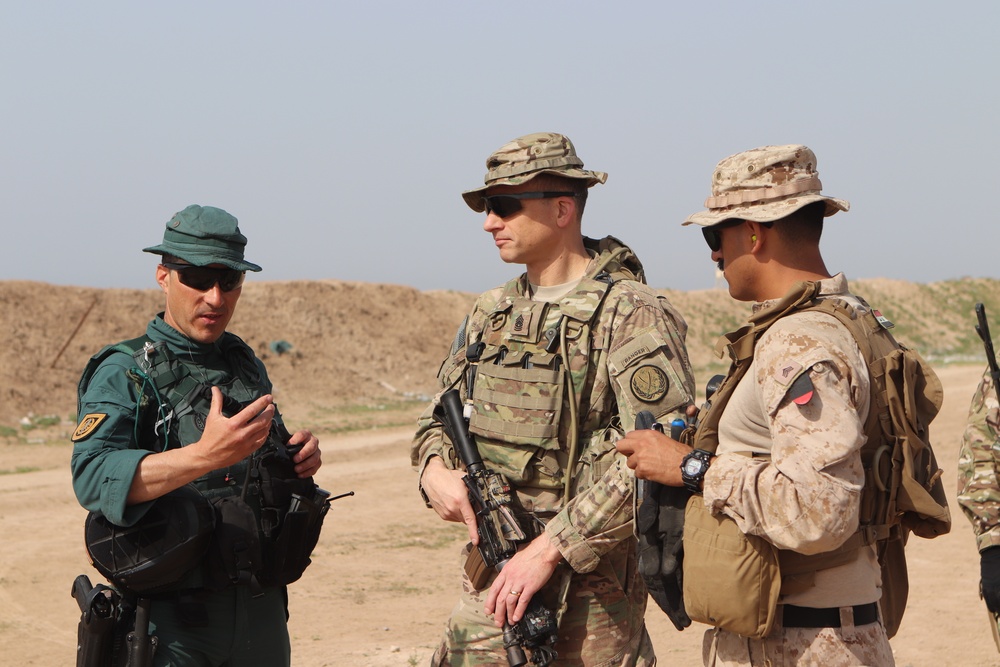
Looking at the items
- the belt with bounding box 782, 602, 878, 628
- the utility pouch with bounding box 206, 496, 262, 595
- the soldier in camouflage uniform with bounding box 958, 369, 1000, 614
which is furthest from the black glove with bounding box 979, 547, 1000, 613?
the utility pouch with bounding box 206, 496, 262, 595

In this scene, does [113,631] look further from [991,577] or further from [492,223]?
[991,577]

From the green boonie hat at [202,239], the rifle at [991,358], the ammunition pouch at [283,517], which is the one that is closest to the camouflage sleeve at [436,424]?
the ammunition pouch at [283,517]

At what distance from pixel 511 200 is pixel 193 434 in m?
1.42

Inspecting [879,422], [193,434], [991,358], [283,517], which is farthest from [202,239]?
[991,358]

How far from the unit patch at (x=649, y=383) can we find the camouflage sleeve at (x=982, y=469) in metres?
1.54

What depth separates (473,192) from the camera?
13.1 feet

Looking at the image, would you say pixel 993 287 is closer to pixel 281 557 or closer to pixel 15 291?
pixel 15 291

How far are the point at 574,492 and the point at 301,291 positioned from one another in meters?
30.3

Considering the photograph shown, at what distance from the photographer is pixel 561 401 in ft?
12.1

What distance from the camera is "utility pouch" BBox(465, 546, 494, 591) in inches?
147

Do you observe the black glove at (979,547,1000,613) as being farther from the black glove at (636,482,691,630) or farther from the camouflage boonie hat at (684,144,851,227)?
the camouflage boonie hat at (684,144,851,227)

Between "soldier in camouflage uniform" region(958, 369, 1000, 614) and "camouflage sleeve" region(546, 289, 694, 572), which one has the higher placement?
"camouflage sleeve" region(546, 289, 694, 572)

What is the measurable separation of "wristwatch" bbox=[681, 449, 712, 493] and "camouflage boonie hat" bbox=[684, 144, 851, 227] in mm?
656

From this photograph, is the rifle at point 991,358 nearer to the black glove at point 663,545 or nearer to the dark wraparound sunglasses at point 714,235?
the dark wraparound sunglasses at point 714,235
